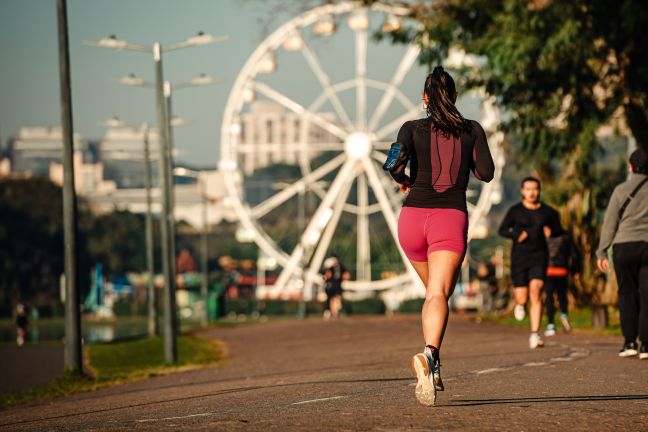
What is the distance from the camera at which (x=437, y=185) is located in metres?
8.24

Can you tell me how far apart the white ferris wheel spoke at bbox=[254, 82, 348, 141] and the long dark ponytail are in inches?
1473

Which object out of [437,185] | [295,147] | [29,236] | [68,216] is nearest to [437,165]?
[437,185]

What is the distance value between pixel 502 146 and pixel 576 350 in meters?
16.0

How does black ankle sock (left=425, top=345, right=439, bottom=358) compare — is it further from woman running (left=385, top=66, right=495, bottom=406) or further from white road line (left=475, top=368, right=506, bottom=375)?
white road line (left=475, top=368, right=506, bottom=375)

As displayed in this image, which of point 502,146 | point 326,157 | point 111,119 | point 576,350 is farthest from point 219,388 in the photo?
point 326,157

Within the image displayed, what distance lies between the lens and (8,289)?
89562 millimetres

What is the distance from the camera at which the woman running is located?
8.17 m

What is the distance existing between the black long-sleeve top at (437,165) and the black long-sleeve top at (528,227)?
677cm

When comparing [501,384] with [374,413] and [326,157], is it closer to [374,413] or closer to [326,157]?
[374,413]

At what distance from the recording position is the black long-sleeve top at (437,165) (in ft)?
27.0

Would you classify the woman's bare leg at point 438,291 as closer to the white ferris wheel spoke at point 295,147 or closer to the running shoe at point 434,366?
the running shoe at point 434,366

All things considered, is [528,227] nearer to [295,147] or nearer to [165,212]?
[165,212]

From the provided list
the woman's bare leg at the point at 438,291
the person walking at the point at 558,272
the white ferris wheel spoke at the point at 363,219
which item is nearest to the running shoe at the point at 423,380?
the woman's bare leg at the point at 438,291

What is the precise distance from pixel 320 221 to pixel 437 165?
4034 cm
